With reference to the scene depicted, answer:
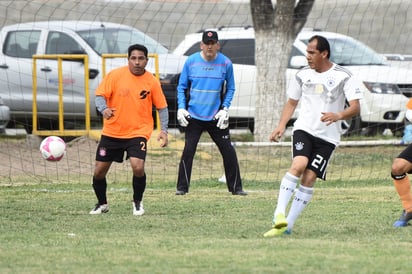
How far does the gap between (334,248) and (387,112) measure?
11572 mm

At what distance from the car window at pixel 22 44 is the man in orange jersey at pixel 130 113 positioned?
8.95 m

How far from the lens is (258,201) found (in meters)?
12.4

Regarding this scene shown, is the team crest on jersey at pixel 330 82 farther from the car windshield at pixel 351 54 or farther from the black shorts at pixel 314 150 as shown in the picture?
the car windshield at pixel 351 54

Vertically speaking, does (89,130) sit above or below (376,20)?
below

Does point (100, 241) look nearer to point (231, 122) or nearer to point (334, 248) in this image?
point (334, 248)

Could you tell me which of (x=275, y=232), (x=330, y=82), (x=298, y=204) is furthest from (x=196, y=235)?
(x=330, y=82)

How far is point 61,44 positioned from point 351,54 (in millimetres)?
5266

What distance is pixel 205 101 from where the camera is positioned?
13.1m

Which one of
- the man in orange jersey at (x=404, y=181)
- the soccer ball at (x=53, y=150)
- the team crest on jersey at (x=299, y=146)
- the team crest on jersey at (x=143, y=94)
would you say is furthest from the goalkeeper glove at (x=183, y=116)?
the team crest on jersey at (x=299, y=146)

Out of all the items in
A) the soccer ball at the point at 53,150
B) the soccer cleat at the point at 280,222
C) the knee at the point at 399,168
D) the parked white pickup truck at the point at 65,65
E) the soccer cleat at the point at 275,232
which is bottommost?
the parked white pickup truck at the point at 65,65

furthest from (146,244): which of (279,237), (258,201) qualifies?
(258,201)

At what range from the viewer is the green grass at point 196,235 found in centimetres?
770

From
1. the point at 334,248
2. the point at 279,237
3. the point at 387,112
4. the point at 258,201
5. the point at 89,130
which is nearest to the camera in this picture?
the point at 334,248

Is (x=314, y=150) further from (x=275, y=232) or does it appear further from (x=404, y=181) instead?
(x=404, y=181)
